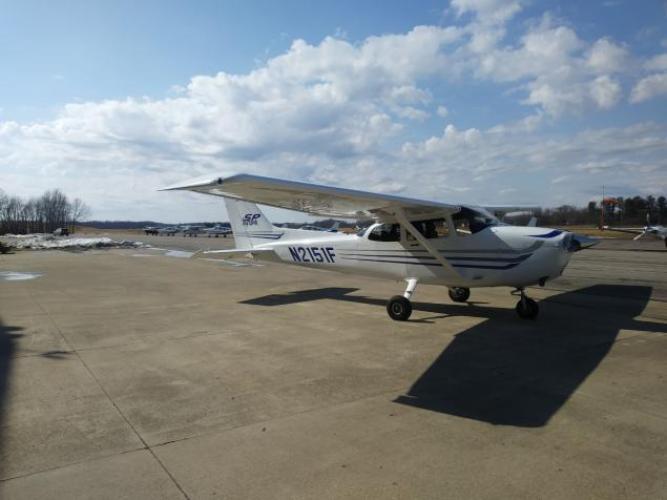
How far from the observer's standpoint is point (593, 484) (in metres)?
3.07

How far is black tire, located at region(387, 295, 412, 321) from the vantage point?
28.6 ft

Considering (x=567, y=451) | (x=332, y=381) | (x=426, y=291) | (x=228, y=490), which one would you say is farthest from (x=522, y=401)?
(x=426, y=291)

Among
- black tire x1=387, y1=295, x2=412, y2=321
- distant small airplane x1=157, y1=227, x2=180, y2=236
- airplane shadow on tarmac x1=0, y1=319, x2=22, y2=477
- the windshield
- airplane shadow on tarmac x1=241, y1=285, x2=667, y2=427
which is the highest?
distant small airplane x1=157, y1=227, x2=180, y2=236

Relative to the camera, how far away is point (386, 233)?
995 centimetres

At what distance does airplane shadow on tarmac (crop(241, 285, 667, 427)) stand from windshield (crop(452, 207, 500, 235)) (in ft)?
5.61

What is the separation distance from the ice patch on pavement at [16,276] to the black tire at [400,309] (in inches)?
533

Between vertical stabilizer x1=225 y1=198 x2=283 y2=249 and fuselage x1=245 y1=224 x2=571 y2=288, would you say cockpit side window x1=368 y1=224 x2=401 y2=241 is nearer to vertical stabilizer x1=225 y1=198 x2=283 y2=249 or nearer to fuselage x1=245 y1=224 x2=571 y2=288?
fuselage x1=245 y1=224 x2=571 y2=288

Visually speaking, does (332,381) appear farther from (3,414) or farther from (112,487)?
(3,414)

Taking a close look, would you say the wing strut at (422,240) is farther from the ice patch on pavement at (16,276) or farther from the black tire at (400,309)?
the ice patch on pavement at (16,276)

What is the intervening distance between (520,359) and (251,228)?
867cm

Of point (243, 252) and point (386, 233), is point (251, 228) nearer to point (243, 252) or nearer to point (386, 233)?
point (243, 252)

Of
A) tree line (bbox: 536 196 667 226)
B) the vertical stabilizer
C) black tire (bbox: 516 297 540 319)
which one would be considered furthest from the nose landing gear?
tree line (bbox: 536 196 667 226)

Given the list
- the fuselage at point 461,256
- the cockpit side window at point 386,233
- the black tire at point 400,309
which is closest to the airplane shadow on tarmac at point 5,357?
the black tire at point 400,309

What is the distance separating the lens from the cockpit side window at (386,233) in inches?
387
